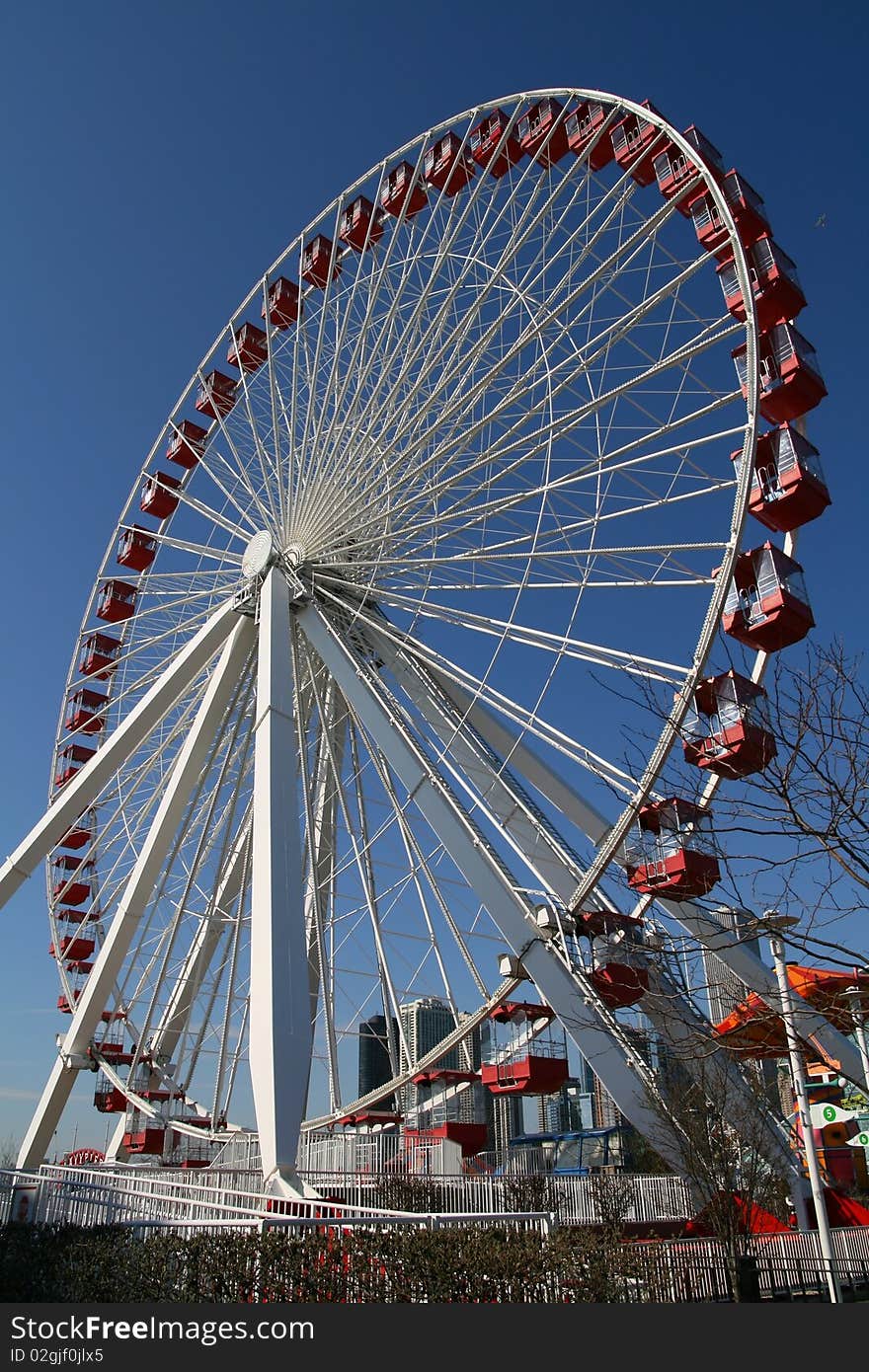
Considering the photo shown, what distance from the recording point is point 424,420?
2119 centimetres

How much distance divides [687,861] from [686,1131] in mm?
3873

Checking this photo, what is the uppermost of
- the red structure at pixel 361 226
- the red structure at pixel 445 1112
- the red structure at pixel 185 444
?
the red structure at pixel 361 226

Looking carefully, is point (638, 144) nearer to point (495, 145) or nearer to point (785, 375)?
point (495, 145)

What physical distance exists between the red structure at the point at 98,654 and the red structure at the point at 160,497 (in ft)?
13.6

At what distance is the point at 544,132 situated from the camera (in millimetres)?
20406

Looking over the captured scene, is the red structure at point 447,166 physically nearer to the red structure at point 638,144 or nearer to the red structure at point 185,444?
the red structure at point 638,144

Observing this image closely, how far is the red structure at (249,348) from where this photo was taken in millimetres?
27328

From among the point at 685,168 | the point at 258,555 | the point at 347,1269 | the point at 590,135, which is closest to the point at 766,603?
the point at 685,168

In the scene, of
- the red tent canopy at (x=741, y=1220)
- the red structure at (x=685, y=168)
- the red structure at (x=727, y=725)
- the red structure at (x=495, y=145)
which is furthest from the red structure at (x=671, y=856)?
the red structure at (x=495, y=145)

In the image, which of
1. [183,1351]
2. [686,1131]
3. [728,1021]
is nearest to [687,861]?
[686,1131]

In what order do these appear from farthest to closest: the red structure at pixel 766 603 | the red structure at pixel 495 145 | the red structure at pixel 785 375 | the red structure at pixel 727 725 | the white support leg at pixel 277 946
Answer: the red structure at pixel 495 145 → the red structure at pixel 785 375 → the red structure at pixel 766 603 → the white support leg at pixel 277 946 → the red structure at pixel 727 725

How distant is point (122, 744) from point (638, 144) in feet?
53.2

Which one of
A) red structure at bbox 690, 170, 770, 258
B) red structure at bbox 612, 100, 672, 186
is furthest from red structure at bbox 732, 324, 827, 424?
red structure at bbox 612, 100, 672, 186

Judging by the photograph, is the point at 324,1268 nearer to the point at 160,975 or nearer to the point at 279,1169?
the point at 279,1169
